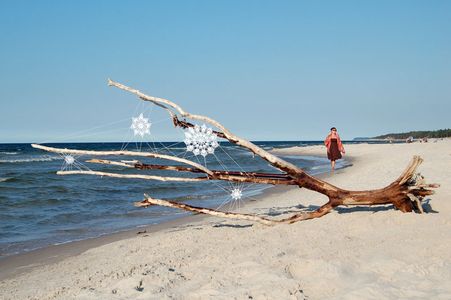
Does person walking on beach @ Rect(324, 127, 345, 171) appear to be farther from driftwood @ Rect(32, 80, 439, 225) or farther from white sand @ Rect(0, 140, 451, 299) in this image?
driftwood @ Rect(32, 80, 439, 225)

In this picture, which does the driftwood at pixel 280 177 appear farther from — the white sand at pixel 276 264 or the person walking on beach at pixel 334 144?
the person walking on beach at pixel 334 144

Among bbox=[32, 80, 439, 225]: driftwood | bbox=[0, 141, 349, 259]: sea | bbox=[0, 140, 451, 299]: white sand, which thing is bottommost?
bbox=[0, 141, 349, 259]: sea

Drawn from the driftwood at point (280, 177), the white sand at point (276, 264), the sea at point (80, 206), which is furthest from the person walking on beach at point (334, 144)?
the driftwood at point (280, 177)

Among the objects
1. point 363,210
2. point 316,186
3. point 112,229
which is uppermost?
point 316,186

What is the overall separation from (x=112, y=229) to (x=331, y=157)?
1165 centimetres

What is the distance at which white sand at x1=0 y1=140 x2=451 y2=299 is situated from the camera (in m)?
3.58

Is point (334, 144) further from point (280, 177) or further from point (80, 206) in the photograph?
point (280, 177)

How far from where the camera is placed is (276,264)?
4258 millimetres

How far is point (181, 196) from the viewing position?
12.8 m

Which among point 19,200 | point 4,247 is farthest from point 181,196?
point 4,247

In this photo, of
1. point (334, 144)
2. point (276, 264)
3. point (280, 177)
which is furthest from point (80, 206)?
point (334, 144)

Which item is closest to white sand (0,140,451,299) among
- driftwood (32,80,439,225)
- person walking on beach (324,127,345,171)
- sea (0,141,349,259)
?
driftwood (32,80,439,225)

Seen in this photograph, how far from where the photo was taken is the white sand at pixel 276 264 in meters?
3.58

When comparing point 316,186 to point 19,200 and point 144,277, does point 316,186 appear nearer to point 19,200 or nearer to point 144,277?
→ point 144,277
